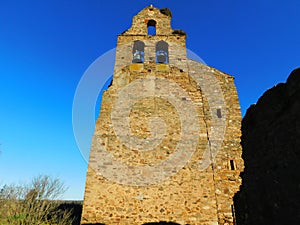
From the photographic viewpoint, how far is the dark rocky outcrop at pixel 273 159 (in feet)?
8.02

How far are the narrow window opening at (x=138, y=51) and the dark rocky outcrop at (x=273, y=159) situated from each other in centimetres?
826

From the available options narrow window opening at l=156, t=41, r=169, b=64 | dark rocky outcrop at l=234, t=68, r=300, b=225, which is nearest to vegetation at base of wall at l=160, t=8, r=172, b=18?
narrow window opening at l=156, t=41, r=169, b=64

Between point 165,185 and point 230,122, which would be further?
point 230,122

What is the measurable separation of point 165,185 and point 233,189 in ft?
8.96

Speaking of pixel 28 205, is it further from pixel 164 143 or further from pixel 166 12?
pixel 166 12

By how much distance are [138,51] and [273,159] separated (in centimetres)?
985

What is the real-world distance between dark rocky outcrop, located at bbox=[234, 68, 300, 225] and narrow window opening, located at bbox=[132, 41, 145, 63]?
826cm

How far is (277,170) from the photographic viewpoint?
270cm

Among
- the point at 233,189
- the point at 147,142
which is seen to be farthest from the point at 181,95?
the point at 233,189

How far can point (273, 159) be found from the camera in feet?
9.29

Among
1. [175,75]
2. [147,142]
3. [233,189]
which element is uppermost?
[175,75]

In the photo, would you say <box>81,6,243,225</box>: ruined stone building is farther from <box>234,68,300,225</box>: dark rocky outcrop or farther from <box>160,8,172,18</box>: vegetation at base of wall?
<box>234,68,300,225</box>: dark rocky outcrop

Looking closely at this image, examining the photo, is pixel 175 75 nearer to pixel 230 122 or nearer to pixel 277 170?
pixel 230 122

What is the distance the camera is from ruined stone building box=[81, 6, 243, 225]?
7703 mm
